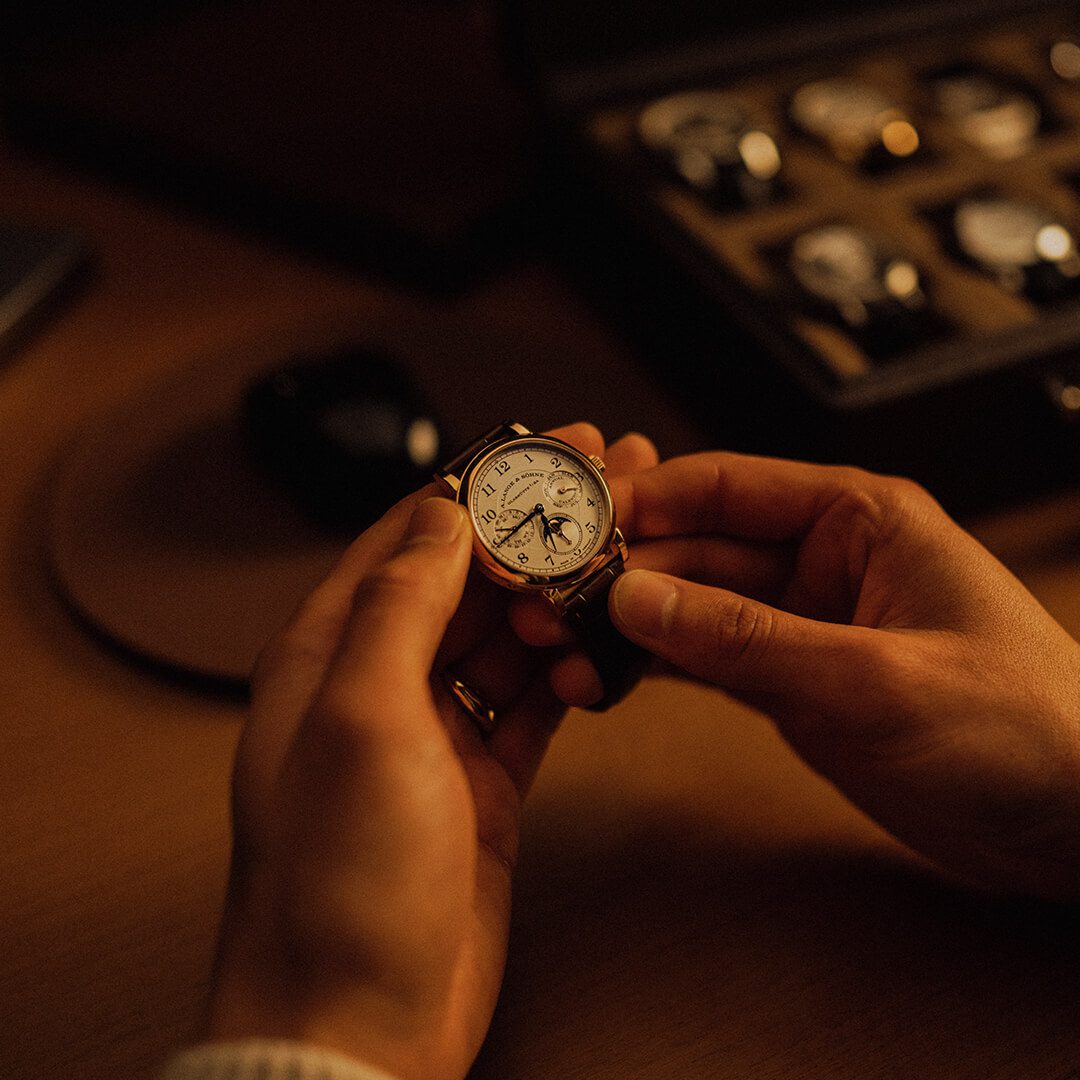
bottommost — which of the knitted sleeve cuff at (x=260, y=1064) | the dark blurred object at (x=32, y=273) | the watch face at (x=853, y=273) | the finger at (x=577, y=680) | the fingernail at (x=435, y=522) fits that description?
the watch face at (x=853, y=273)

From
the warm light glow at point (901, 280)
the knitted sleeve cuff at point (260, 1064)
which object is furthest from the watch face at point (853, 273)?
the knitted sleeve cuff at point (260, 1064)

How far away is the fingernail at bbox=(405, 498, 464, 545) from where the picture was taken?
575 millimetres

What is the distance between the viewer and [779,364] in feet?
2.51

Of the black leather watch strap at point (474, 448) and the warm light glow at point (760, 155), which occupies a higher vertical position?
the black leather watch strap at point (474, 448)

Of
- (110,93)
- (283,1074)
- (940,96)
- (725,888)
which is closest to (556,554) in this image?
(725,888)

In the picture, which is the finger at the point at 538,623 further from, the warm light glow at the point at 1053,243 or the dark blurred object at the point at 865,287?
the warm light glow at the point at 1053,243

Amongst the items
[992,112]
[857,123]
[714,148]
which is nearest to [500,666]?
[714,148]

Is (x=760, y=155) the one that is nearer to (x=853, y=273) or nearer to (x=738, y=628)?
(x=853, y=273)

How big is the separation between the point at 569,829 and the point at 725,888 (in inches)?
4.1

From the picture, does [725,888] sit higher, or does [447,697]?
[447,697]

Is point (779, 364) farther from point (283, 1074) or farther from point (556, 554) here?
point (283, 1074)

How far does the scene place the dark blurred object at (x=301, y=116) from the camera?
1.05m

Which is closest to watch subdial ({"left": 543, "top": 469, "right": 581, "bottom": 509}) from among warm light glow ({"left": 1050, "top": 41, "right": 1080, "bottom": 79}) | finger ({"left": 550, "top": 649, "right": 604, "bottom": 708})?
finger ({"left": 550, "top": 649, "right": 604, "bottom": 708})

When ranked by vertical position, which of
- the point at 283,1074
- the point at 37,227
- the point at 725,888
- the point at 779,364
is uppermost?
the point at 37,227
